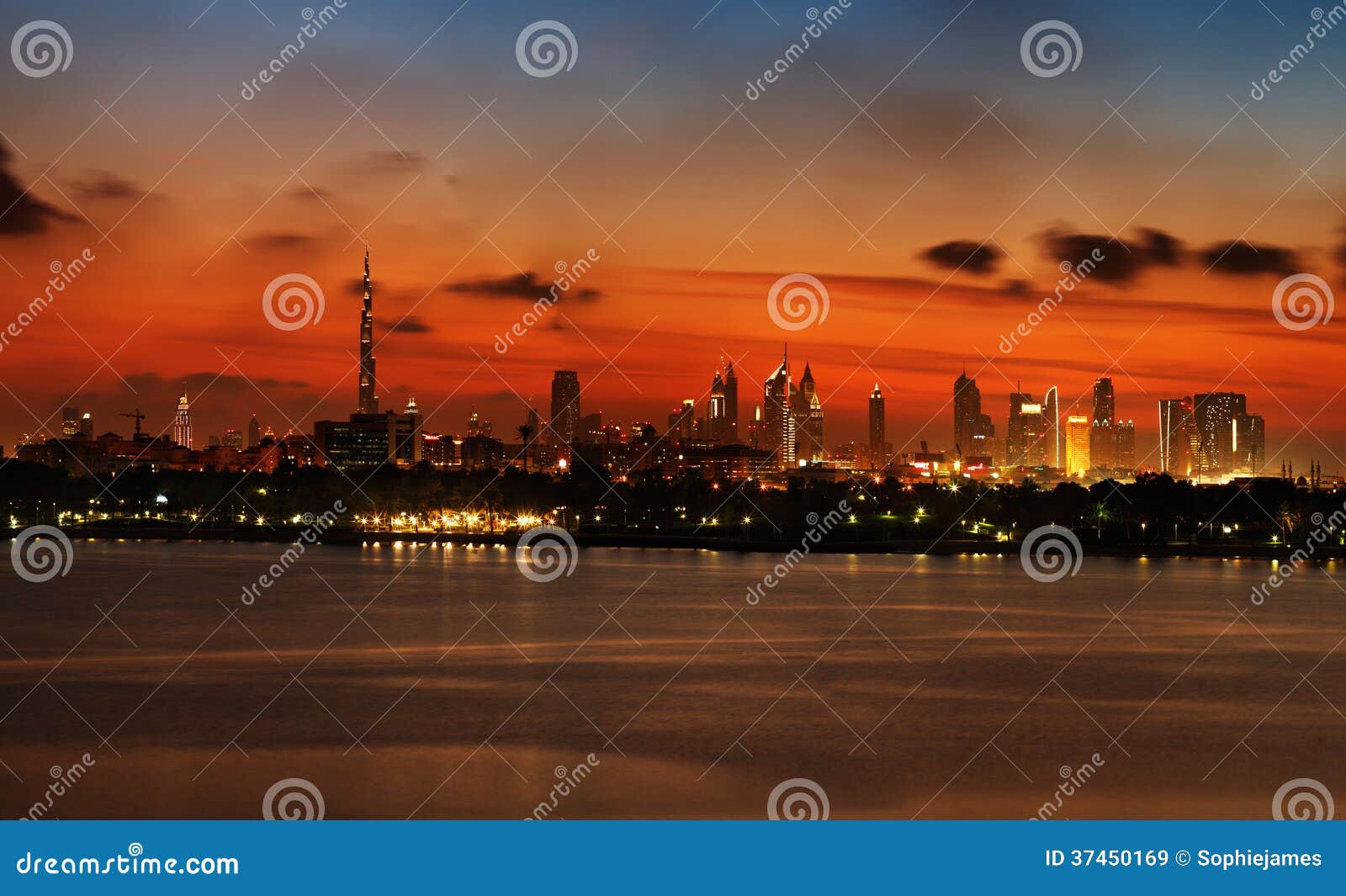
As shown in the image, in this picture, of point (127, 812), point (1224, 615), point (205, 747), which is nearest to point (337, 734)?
point (205, 747)

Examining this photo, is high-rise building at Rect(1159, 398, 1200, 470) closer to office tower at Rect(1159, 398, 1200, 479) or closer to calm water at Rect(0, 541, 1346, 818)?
office tower at Rect(1159, 398, 1200, 479)

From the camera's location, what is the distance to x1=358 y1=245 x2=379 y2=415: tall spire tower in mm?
158500

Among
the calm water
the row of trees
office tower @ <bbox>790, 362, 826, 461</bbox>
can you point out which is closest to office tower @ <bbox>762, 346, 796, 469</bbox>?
office tower @ <bbox>790, 362, 826, 461</bbox>

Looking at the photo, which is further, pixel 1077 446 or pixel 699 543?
pixel 1077 446

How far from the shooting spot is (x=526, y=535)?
65.5 metres

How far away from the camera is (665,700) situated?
17766 millimetres

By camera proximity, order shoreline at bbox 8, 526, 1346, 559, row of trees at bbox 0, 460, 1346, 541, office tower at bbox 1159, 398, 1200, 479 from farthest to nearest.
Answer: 1. office tower at bbox 1159, 398, 1200, 479
2. row of trees at bbox 0, 460, 1346, 541
3. shoreline at bbox 8, 526, 1346, 559

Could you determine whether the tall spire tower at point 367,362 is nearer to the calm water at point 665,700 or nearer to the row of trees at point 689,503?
the row of trees at point 689,503

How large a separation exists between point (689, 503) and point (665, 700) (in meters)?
55.9

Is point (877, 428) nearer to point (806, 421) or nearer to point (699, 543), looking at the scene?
point (806, 421)

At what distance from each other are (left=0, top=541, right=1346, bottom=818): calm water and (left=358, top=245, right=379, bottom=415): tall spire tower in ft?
418

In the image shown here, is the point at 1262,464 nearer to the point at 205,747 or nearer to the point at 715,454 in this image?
the point at 715,454

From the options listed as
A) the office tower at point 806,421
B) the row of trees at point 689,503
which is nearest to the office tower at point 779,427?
the office tower at point 806,421

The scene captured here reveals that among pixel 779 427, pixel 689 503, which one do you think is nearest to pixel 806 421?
pixel 779 427
